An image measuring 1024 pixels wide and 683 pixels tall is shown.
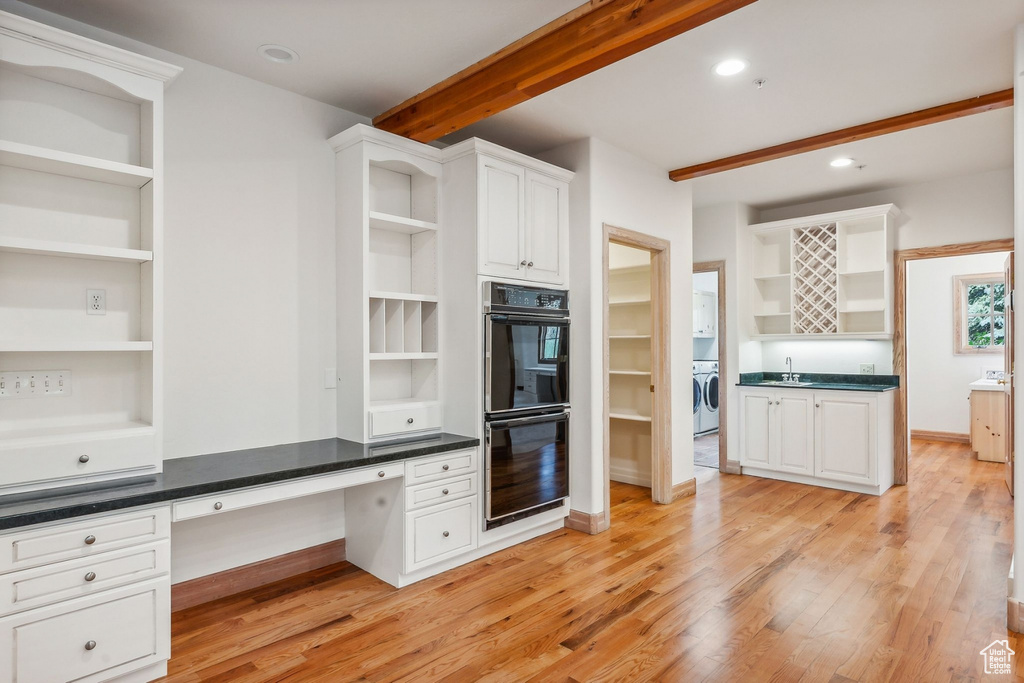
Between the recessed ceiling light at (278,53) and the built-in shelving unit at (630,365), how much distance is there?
3286 millimetres

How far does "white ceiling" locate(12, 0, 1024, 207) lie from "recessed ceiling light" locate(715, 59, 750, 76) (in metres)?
0.06

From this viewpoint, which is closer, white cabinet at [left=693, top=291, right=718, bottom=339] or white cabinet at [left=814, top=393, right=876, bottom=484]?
white cabinet at [left=814, top=393, right=876, bottom=484]

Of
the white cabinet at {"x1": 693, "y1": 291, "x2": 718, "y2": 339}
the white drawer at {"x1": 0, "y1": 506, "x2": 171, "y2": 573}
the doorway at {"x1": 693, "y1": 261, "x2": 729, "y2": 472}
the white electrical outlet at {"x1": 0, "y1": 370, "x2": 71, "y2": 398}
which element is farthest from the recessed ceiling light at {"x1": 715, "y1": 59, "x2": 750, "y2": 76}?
the white cabinet at {"x1": 693, "y1": 291, "x2": 718, "y2": 339}

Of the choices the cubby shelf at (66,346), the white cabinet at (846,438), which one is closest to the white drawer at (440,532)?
the cubby shelf at (66,346)

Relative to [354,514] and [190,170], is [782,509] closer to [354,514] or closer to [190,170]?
[354,514]

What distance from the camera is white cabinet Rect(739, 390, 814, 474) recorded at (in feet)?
16.6

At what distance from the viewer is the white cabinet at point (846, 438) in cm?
471

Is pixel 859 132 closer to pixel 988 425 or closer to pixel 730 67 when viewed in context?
pixel 730 67

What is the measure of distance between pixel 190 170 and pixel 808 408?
16.3ft

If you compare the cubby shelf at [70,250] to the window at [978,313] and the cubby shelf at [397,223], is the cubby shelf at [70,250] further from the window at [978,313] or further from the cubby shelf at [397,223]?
the window at [978,313]

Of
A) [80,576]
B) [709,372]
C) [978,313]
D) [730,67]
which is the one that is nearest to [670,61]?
[730,67]

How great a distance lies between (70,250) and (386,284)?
1.58 m

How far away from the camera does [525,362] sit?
3.51 m

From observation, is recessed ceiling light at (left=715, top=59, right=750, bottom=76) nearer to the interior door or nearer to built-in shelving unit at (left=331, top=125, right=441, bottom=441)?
built-in shelving unit at (left=331, top=125, right=441, bottom=441)
